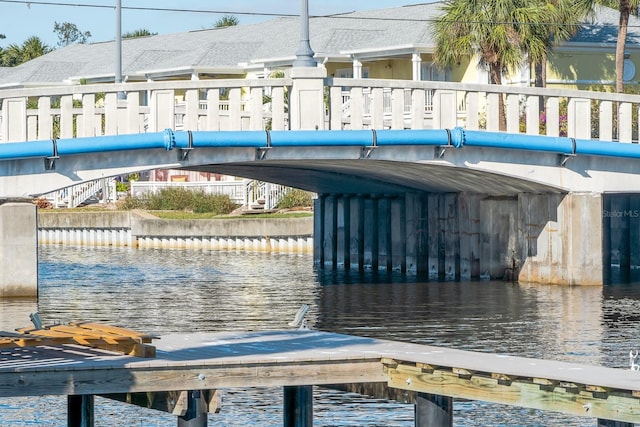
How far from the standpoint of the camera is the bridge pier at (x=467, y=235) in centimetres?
3812

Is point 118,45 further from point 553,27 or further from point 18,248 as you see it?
point 553,27

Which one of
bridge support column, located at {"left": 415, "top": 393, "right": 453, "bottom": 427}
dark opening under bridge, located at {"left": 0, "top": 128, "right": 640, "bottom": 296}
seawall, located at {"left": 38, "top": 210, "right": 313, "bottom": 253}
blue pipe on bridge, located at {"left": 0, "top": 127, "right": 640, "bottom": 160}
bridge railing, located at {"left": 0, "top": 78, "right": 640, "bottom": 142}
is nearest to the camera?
bridge support column, located at {"left": 415, "top": 393, "right": 453, "bottom": 427}

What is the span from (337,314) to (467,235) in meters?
10.4

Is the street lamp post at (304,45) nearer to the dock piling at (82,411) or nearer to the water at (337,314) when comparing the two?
the water at (337,314)

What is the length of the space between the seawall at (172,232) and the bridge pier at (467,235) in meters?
7.55

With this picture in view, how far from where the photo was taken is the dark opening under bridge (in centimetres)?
3266

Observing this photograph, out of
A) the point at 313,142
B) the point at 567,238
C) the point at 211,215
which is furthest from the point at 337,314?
the point at 211,215

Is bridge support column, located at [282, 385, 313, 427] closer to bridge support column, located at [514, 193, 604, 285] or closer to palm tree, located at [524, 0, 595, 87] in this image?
bridge support column, located at [514, 193, 604, 285]

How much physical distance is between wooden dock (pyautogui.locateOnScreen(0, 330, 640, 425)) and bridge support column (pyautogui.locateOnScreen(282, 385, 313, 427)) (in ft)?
0.09

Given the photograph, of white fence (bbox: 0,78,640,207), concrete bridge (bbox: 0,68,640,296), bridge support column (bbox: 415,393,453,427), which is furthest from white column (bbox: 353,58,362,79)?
bridge support column (bbox: 415,393,453,427)

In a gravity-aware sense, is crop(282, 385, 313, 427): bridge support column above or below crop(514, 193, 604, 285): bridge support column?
below

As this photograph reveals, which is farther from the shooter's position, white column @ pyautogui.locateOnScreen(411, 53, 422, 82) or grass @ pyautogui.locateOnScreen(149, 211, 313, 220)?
white column @ pyautogui.locateOnScreen(411, 53, 422, 82)

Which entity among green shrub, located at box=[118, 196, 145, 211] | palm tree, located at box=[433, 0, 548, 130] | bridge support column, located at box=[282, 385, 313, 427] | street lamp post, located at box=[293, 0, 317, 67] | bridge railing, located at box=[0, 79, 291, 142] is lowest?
bridge support column, located at box=[282, 385, 313, 427]

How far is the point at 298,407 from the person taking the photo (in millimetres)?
16750
